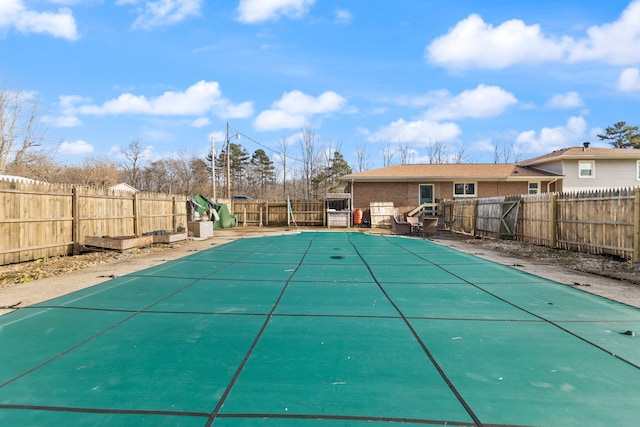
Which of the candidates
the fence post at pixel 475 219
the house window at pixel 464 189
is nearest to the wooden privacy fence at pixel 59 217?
the fence post at pixel 475 219

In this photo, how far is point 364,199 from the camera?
21.5 metres

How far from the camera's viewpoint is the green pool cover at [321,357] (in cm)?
226

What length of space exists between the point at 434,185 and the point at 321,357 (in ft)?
65.2

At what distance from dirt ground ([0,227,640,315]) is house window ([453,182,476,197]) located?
11113 millimetres

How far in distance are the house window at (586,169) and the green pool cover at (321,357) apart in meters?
20.8

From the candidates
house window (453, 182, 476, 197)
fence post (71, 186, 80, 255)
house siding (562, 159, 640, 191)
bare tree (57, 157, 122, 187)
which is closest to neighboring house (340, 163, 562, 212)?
house window (453, 182, 476, 197)

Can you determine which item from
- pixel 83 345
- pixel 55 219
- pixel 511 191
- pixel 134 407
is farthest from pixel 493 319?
pixel 511 191

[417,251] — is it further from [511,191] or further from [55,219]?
[511,191]

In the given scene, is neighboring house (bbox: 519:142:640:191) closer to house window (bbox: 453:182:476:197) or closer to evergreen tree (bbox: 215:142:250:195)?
house window (bbox: 453:182:476:197)

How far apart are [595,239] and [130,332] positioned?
10603mm

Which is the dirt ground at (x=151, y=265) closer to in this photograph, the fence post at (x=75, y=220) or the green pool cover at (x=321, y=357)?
the fence post at (x=75, y=220)

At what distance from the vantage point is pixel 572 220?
958cm

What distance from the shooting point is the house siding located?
70.3ft

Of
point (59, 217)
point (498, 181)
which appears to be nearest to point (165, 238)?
point (59, 217)
